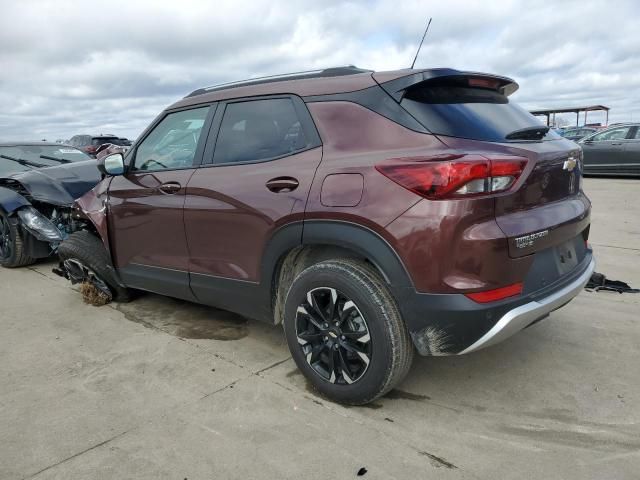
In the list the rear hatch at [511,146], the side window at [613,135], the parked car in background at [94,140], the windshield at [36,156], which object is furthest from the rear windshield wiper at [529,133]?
the parked car in background at [94,140]

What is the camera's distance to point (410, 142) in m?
2.50

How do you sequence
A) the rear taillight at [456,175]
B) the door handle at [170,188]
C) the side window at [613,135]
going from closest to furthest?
the rear taillight at [456,175], the door handle at [170,188], the side window at [613,135]

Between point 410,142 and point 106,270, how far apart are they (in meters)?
3.09

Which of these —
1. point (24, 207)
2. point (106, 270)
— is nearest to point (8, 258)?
point (24, 207)

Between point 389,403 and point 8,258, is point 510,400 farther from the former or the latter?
point 8,258

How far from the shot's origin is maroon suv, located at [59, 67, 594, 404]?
2363 mm

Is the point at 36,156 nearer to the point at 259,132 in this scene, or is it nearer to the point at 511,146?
the point at 259,132

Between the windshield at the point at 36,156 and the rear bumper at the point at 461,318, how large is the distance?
20.3ft

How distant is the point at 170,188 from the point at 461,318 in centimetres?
221

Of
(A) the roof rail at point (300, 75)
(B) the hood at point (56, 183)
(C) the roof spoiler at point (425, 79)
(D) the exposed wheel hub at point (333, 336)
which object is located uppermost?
(A) the roof rail at point (300, 75)

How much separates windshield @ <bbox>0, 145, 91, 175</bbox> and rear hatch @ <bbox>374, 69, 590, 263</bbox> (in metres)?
5.98

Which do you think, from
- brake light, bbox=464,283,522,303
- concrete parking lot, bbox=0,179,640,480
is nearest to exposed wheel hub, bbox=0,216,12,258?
concrete parking lot, bbox=0,179,640,480

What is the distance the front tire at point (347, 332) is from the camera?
2527 mm

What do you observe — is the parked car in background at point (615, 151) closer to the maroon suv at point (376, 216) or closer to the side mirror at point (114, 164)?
the maroon suv at point (376, 216)
